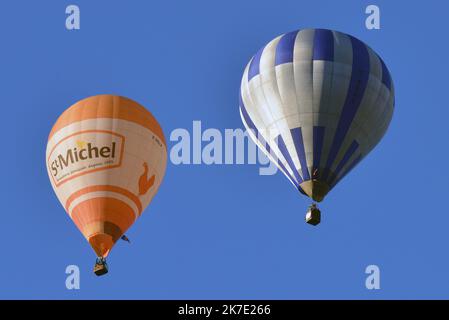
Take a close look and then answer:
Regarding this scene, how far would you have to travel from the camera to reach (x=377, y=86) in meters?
26.4

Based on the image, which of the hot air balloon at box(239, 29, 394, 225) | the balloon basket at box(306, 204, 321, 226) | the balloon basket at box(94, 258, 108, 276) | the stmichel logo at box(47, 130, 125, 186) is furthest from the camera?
the hot air balloon at box(239, 29, 394, 225)

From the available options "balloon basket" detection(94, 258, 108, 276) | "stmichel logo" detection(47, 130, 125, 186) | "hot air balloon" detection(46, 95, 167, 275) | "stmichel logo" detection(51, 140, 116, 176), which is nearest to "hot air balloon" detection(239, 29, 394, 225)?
"hot air balloon" detection(46, 95, 167, 275)

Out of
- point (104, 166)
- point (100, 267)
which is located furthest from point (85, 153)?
point (100, 267)

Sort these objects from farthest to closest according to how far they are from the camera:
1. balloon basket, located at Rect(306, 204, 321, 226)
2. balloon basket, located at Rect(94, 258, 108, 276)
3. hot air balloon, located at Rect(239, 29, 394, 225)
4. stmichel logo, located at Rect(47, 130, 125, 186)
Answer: hot air balloon, located at Rect(239, 29, 394, 225)
balloon basket, located at Rect(306, 204, 321, 226)
stmichel logo, located at Rect(47, 130, 125, 186)
balloon basket, located at Rect(94, 258, 108, 276)

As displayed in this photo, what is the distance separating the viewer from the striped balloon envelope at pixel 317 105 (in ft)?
84.3

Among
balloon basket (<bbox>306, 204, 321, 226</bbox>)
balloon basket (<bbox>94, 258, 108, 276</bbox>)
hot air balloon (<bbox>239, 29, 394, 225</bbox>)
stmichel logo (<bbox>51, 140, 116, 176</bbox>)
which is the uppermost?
hot air balloon (<bbox>239, 29, 394, 225</bbox>)

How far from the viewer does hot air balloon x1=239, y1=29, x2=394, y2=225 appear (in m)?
25.7

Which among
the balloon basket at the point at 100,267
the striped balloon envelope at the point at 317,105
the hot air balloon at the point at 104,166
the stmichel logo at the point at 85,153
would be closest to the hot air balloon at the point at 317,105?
the striped balloon envelope at the point at 317,105

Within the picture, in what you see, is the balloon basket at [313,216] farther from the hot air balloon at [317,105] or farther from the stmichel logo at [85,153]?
the stmichel logo at [85,153]

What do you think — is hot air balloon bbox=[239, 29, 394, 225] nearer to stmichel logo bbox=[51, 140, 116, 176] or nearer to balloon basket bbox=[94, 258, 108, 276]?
stmichel logo bbox=[51, 140, 116, 176]

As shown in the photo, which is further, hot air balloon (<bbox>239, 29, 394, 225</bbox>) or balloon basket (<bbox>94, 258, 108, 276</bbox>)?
hot air balloon (<bbox>239, 29, 394, 225</bbox>)

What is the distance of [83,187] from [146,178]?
1176 mm
